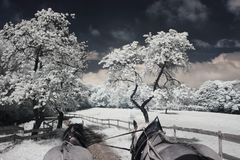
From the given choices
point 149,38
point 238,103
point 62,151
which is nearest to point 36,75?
point 149,38

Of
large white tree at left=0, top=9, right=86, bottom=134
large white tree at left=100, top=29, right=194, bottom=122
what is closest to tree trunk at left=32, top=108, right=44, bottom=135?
large white tree at left=0, top=9, right=86, bottom=134

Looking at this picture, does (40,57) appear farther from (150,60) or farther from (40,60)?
(150,60)

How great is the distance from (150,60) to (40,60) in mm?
9890

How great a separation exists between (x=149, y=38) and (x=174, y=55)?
3.47 m

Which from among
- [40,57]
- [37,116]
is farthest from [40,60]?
[37,116]

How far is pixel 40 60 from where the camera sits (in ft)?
76.3

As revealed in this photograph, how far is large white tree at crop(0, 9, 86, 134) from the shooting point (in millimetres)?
20516

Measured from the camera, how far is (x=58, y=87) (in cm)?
2117

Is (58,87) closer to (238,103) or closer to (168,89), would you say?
(168,89)

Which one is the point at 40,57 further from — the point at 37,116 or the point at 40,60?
the point at 37,116

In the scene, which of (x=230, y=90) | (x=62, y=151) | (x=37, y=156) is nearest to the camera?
(x=62, y=151)

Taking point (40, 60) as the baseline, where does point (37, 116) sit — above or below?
below

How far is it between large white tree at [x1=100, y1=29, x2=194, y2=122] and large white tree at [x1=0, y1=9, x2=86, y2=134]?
13.2 ft

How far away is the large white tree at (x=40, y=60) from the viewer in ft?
67.3
